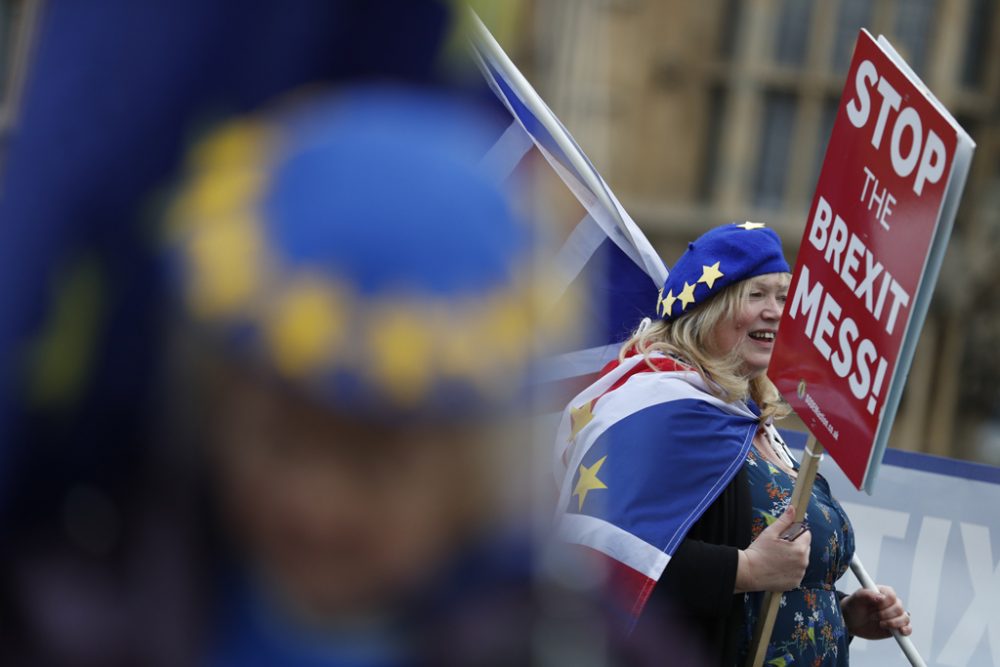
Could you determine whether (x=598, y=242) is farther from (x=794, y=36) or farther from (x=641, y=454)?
(x=794, y=36)

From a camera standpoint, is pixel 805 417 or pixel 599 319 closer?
pixel 805 417

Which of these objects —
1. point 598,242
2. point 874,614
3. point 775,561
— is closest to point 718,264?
point 598,242

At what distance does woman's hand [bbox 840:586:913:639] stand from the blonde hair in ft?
1.47

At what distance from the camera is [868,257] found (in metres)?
2.92

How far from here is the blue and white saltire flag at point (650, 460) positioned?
10.0ft

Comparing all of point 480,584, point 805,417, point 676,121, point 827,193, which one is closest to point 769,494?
point 805,417

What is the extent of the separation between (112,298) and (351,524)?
0.53 ft

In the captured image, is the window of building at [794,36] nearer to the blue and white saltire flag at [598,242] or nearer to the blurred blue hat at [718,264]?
the blue and white saltire flag at [598,242]

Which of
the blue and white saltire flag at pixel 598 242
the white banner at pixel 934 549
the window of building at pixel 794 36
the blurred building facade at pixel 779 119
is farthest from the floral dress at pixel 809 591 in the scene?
the window of building at pixel 794 36

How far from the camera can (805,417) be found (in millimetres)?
3086

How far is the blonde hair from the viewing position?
326 cm

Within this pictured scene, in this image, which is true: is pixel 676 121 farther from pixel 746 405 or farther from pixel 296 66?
pixel 296 66

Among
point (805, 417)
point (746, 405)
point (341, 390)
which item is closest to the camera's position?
point (341, 390)

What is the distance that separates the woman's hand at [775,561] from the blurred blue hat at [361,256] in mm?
2216
